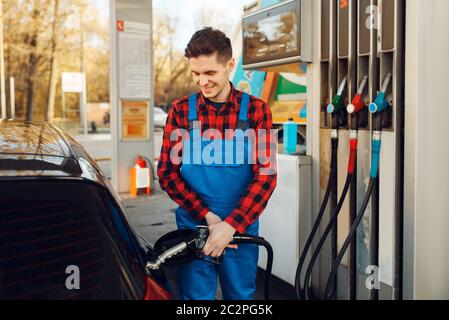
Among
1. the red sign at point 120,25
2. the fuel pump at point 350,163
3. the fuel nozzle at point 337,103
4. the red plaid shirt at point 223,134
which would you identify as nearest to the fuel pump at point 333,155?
the fuel nozzle at point 337,103

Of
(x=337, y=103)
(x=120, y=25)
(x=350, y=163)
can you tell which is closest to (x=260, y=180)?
(x=350, y=163)

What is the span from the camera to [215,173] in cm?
218

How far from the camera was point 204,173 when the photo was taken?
219 centimetres

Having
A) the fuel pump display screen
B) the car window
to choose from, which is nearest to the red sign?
Answer: the fuel pump display screen

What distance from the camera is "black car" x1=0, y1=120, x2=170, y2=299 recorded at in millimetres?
1447

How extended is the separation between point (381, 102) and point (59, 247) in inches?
82.3

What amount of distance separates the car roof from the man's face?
58 centimetres

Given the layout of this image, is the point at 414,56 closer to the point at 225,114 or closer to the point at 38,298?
the point at 225,114

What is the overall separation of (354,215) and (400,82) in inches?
36.6

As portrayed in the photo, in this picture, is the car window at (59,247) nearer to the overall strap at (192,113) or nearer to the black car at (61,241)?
the black car at (61,241)

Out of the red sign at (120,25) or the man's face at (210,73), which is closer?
the man's face at (210,73)

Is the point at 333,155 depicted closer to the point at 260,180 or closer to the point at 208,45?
the point at 260,180

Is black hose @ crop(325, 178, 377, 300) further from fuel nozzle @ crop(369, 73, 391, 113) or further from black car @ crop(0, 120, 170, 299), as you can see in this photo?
black car @ crop(0, 120, 170, 299)

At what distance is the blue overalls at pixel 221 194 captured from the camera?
217cm
